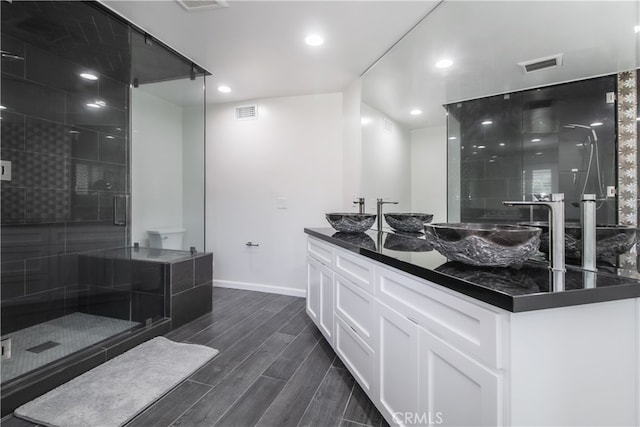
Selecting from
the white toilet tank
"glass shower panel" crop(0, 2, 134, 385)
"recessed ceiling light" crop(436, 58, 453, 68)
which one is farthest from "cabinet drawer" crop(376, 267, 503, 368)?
the white toilet tank

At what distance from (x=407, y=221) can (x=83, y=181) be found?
312cm

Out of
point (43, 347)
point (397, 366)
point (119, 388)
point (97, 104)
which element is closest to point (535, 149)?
point (397, 366)

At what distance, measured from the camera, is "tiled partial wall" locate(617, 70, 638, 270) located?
104 centimetres

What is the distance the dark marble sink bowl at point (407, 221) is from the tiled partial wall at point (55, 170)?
8.55 ft

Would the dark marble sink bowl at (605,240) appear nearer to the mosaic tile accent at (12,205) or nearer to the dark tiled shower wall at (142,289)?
the dark tiled shower wall at (142,289)

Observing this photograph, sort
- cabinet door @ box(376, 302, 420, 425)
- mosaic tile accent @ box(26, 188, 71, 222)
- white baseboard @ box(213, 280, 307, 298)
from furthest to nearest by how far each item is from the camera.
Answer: white baseboard @ box(213, 280, 307, 298)
mosaic tile accent @ box(26, 188, 71, 222)
cabinet door @ box(376, 302, 420, 425)

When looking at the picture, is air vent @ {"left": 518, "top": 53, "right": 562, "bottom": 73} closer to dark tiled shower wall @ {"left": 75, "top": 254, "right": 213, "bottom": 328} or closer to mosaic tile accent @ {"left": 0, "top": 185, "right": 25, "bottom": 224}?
dark tiled shower wall @ {"left": 75, "top": 254, "right": 213, "bottom": 328}

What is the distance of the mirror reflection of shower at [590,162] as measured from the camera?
1.12 m

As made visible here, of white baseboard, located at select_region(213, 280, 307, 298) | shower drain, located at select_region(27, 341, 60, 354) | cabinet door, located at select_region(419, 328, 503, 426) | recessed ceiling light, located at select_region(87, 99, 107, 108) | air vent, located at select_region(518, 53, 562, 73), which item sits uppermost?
recessed ceiling light, located at select_region(87, 99, 107, 108)

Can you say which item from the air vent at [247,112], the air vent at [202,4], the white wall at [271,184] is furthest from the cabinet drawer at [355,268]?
the air vent at [247,112]

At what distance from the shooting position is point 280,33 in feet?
7.65

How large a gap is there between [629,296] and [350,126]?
2.73 meters

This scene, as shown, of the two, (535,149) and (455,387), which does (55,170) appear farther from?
(535,149)

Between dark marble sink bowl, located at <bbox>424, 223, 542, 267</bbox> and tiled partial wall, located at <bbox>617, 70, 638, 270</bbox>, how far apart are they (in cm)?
33
